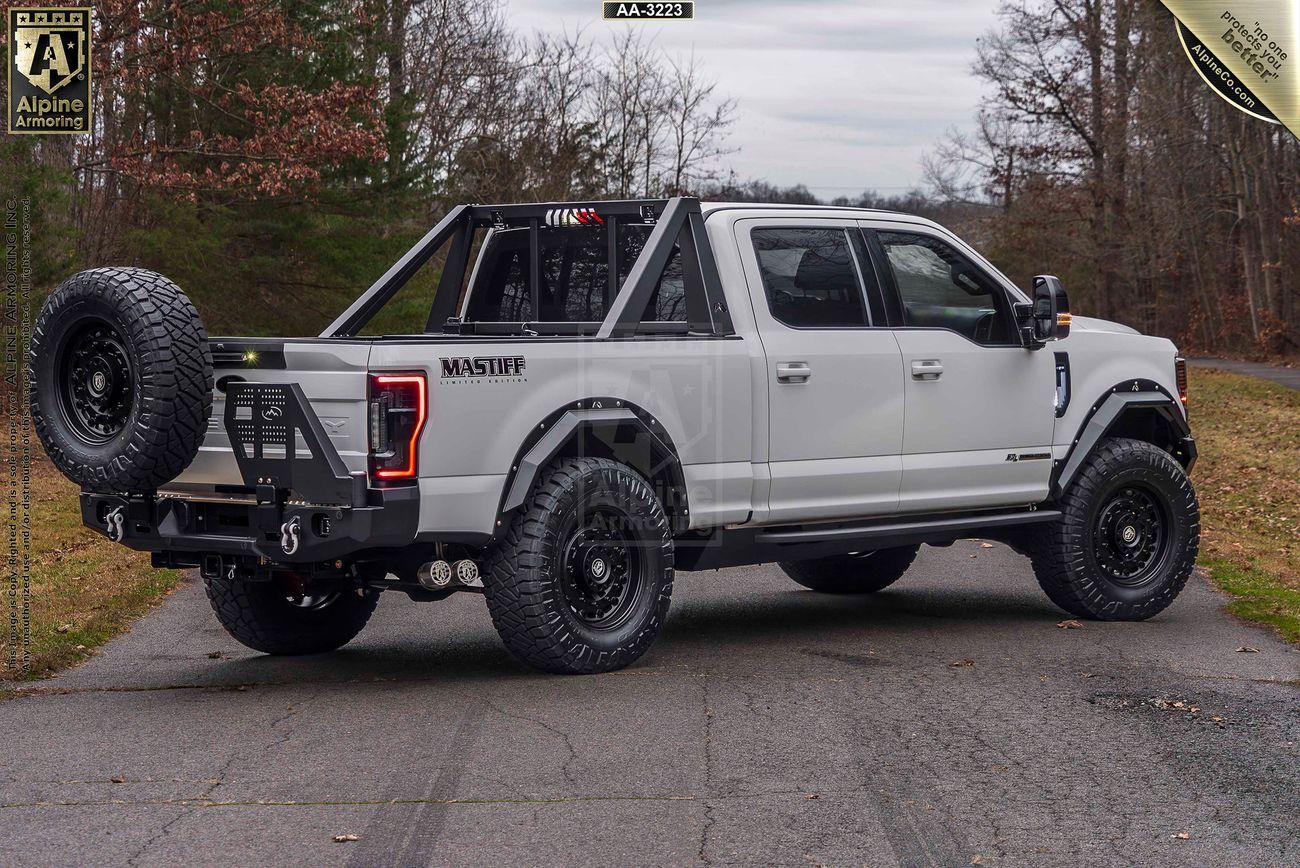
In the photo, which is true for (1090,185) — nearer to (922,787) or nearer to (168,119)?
(168,119)

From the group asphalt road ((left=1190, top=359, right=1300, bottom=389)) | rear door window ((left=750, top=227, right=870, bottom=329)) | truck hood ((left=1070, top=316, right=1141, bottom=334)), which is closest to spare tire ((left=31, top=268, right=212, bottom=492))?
rear door window ((left=750, top=227, right=870, bottom=329))

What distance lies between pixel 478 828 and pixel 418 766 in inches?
33.3

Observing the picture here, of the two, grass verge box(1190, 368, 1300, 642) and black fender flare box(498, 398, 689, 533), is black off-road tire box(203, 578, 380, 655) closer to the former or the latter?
black fender flare box(498, 398, 689, 533)

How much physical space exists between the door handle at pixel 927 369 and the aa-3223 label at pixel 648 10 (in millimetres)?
5374

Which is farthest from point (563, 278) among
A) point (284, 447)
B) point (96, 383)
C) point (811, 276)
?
point (96, 383)

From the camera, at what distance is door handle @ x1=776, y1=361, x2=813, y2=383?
808 centimetres

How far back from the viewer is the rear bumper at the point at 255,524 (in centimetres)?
663

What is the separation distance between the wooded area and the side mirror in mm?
5917

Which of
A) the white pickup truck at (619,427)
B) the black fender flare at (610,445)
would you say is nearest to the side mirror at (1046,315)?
the white pickup truck at (619,427)

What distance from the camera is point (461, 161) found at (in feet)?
118

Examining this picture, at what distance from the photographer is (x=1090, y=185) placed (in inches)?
1885

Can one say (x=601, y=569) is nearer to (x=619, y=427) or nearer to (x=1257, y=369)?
(x=619, y=427)

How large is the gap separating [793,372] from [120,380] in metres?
3.25

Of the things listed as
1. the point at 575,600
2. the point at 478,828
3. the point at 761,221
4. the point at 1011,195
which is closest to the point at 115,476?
the point at 575,600
